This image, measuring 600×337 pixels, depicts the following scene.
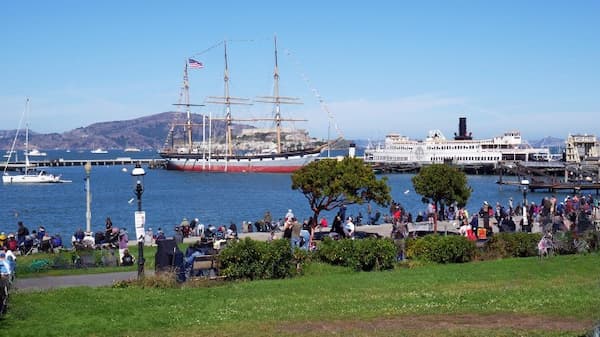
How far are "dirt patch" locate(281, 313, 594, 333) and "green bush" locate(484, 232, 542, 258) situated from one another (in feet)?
25.7

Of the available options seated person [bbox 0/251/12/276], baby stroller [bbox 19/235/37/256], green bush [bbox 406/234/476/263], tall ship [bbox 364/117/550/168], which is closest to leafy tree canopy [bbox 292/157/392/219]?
green bush [bbox 406/234/476/263]

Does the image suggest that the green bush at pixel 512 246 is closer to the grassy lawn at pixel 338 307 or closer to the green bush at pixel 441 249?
the green bush at pixel 441 249

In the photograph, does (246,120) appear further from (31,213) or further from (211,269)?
(211,269)

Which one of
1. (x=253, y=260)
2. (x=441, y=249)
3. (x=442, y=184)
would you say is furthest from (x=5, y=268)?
(x=442, y=184)

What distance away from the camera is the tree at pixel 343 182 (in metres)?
25.8

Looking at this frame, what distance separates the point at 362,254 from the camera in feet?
55.8

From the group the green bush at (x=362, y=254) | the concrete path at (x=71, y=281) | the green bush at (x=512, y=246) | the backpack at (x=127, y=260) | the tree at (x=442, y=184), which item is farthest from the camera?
the tree at (x=442, y=184)

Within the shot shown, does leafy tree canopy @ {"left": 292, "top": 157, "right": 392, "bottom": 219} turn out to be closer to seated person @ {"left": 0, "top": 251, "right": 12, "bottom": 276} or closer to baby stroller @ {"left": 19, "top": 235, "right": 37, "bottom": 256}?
baby stroller @ {"left": 19, "top": 235, "right": 37, "bottom": 256}

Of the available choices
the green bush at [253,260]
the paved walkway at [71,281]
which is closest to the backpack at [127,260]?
the paved walkway at [71,281]

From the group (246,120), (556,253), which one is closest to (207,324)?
(556,253)

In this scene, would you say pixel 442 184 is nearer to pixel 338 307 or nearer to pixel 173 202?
pixel 338 307

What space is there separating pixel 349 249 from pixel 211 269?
3035 mm

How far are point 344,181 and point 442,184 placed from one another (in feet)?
14.6

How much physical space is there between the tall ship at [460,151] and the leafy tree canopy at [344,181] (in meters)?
85.8
